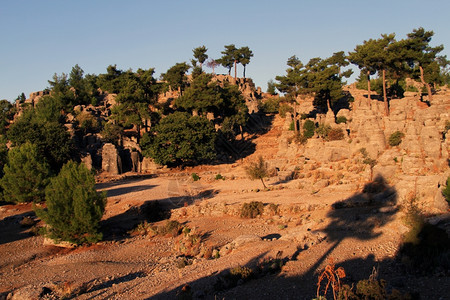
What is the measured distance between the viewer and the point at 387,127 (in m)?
35.8

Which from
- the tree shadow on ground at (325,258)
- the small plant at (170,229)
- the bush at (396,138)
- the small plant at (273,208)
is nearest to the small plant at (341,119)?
the bush at (396,138)

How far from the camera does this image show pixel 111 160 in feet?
139

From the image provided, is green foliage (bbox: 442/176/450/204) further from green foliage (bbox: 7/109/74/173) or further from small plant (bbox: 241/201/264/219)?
green foliage (bbox: 7/109/74/173)

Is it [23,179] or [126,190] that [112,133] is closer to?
[126,190]

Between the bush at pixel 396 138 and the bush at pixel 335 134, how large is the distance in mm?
6450

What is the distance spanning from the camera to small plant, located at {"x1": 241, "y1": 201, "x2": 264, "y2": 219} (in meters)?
21.6

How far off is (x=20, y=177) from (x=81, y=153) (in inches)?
593

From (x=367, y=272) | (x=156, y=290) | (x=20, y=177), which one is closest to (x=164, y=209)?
(x=20, y=177)

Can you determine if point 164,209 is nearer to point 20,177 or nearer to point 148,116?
point 20,177

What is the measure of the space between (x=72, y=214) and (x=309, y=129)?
32.2 m

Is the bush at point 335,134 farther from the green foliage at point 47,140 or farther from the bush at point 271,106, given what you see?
the green foliage at point 47,140

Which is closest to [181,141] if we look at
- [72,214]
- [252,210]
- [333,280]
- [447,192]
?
[252,210]

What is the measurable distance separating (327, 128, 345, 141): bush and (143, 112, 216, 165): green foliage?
13.9 metres

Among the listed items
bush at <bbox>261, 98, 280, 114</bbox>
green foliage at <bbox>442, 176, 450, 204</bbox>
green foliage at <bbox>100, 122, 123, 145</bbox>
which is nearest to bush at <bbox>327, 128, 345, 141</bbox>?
green foliage at <bbox>442, 176, 450, 204</bbox>
